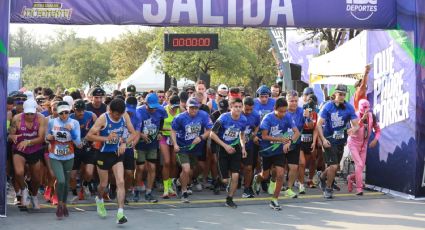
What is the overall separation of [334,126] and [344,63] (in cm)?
608

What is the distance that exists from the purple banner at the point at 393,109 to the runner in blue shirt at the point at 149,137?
4.22m

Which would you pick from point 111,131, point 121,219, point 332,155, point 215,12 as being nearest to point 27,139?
point 111,131

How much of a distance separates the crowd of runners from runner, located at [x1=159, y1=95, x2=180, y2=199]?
0.02 metres

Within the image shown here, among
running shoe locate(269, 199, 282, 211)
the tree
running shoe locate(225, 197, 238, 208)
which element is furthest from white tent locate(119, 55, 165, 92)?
running shoe locate(269, 199, 282, 211)

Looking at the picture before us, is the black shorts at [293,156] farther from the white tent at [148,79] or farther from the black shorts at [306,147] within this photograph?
the white tent at [148,79]

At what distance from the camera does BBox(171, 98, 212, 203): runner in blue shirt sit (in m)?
9.74

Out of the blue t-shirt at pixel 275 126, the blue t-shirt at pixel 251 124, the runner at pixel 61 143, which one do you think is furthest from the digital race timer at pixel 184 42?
the runner at pixel 61 143

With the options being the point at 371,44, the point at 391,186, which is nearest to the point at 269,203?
the point at 391,186

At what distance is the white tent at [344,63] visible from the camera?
1452 cm

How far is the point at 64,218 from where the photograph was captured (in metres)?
8.39

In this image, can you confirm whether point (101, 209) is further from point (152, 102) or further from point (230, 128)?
point (230, 128)

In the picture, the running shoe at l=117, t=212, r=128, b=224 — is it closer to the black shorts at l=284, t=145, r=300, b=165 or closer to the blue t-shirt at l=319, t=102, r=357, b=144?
the black shorts at l=284, t=145, r=300, b=165

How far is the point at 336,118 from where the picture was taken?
10312 mm

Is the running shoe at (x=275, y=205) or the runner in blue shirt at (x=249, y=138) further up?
the runner in blue shirt at (x=249, y=138)
